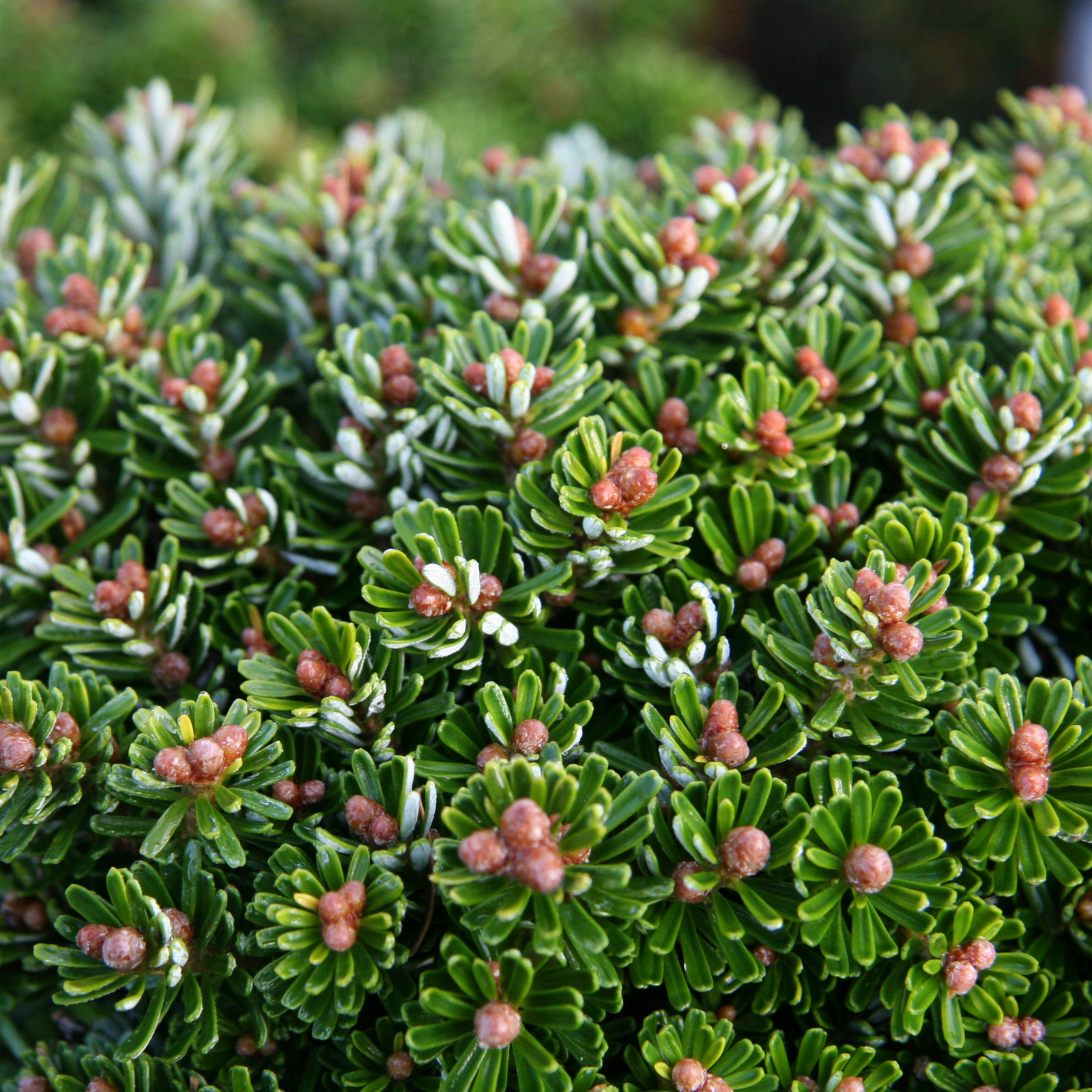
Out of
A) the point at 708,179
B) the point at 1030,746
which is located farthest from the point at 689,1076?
the point at 708,179

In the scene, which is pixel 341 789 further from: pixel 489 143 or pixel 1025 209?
pixel 489 143

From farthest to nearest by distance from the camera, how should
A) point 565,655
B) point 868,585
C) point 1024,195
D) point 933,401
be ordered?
point 1024,195
point 933,401
point 565,655
point 868,585

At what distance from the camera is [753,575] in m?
0.80

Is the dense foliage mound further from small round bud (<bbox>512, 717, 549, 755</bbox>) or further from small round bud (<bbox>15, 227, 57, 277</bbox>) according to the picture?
small round bud (<bbox>15, 227, 57, 277</bbox>)

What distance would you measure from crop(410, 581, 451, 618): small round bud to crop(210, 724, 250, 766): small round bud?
153mm

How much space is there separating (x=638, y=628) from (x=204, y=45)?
2.02 metres

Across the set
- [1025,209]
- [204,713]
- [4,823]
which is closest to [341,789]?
[204,713]

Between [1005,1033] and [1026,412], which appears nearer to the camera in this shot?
[1005,1033]

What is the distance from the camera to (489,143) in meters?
1.95

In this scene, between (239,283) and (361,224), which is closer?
(361,224)

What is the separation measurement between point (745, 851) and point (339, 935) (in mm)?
278

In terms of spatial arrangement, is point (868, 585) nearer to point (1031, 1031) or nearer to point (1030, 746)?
point (1030, 746)

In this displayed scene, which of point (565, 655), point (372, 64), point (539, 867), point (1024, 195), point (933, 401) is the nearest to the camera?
point (539, 867)

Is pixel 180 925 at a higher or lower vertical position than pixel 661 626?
lower
